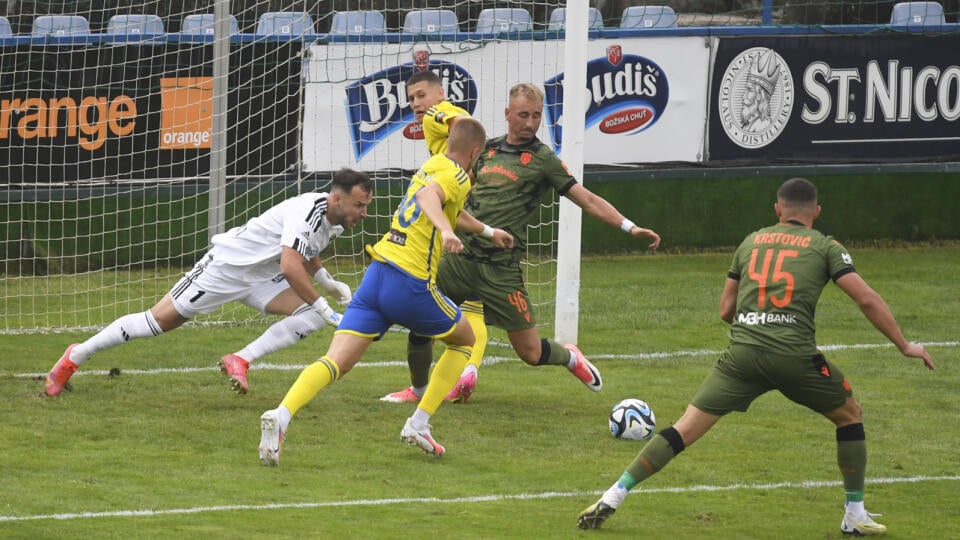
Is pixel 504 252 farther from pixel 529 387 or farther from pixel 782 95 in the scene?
pixel 782 95

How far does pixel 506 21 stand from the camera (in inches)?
618

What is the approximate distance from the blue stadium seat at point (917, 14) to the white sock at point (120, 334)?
11.1 m

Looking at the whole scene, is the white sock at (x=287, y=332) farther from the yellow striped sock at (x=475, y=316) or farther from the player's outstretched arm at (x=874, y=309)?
the player's outstretched arm at (x=874, y=309)

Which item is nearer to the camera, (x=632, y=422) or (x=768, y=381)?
(x=768, y=381)

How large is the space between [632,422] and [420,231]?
195cm

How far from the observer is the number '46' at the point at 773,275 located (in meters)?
7.15

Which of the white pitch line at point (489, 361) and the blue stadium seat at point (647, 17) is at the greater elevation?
the blue stadium seat at point (647, 17)

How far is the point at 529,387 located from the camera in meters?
11.1

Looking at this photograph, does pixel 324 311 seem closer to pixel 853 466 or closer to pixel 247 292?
pixel 247 292

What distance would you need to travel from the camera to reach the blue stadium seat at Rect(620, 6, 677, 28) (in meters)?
17.6

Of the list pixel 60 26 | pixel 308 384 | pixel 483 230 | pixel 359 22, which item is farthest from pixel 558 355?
pixel 60 26

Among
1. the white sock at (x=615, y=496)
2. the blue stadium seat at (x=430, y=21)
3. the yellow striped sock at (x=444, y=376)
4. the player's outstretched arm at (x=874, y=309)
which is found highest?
the blue stadium seat at (x=430, y=21)

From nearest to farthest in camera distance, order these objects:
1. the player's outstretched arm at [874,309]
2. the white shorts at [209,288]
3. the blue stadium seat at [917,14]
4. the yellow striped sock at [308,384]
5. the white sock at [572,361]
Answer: the player's outstretched arm at [874,309] < the yellow striped sock at [308,384] < the white shorts at [209,288] < the white sock at [572,361] < the blue stadium seat at [917,14]

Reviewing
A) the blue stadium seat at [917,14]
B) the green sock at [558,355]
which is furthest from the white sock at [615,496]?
the blue stadium seat at [917,14]
